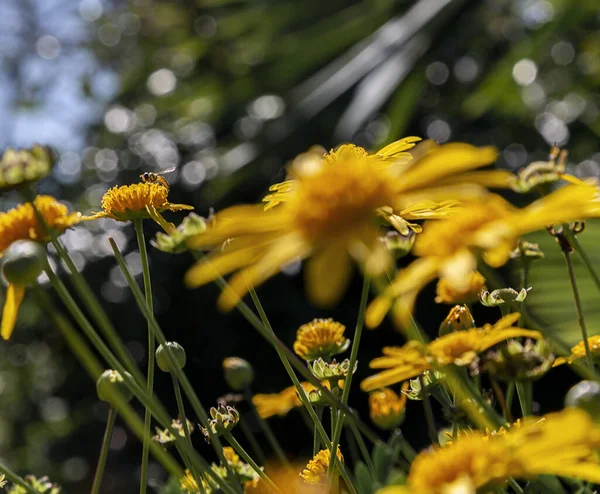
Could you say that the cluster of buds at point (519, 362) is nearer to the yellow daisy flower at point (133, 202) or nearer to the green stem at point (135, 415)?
the green stem at point (135, 415)

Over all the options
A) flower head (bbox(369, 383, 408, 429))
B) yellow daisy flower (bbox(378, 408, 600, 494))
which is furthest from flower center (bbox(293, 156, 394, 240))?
flower head (bbox(369, 383, 408, 429))

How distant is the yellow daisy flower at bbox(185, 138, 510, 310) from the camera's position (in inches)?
12.3

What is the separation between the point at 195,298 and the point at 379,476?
2.81 metres

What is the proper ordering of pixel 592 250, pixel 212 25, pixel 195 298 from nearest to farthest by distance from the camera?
pixel 592 250 < pixel 195 298 < pixel 212 25

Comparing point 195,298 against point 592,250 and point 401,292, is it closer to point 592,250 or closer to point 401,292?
point 592,250

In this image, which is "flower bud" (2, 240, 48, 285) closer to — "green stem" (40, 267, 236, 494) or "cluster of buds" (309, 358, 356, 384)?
"green stem" (40, 267, 236, 494)

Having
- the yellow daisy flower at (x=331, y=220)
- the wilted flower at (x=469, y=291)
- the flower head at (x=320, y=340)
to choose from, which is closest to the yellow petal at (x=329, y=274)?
the yellow daisy flower at (x=331, y=220)

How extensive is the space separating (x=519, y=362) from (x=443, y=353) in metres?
0.03

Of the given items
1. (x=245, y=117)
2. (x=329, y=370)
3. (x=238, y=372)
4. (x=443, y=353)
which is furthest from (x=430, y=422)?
(x=245, y=117)

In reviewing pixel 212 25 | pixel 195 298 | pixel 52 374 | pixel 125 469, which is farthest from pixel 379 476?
pixel 52 374

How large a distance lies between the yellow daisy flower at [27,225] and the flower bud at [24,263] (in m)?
0.02

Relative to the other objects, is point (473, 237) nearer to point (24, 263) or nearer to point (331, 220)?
point (331, 220)

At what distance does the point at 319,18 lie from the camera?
76.5 inches

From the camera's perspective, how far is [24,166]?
0.39 meters
